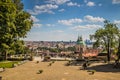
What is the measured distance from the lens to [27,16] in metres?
62.1

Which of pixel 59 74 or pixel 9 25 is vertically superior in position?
pixel 9 25

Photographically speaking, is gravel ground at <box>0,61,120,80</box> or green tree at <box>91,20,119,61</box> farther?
green tree at <box>91,20,119,61</box>

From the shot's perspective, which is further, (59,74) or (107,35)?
(107,35)

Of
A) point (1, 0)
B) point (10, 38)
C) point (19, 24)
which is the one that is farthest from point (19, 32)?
point (1, 0)

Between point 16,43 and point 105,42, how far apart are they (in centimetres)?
2353

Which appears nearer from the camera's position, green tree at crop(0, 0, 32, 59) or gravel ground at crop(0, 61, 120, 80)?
gravel ground at crop(0, 61, 120, 80)

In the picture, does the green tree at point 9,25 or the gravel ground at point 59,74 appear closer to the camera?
the gravel ground at point 59,74

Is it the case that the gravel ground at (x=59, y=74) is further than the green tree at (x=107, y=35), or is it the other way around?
the green tree at (x=107, y=35)

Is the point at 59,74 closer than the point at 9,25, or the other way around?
the point at 59,74

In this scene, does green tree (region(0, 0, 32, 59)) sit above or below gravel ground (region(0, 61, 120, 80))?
above

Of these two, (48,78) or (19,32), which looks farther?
(19,32)

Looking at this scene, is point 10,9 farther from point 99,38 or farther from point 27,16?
point 99,38

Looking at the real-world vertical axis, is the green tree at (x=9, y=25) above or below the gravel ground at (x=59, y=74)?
above

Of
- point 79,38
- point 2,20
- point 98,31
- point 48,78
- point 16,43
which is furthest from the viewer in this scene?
point 79,38
